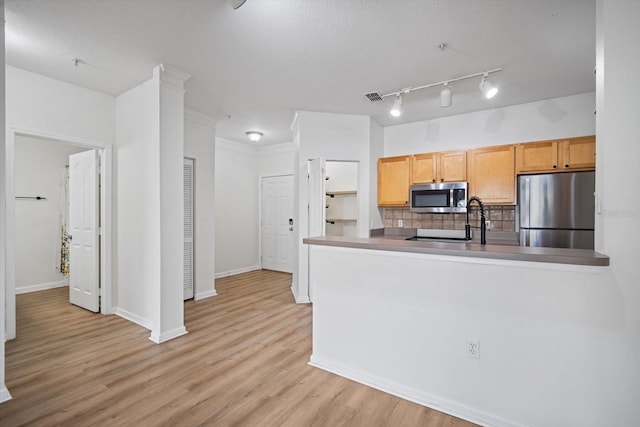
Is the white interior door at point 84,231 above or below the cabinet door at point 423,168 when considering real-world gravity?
below

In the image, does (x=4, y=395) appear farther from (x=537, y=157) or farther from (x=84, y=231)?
(x=537, y=157)

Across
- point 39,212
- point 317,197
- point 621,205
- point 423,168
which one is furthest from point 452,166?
point 39,212

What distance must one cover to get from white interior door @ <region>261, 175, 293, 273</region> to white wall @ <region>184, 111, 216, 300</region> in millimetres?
1880

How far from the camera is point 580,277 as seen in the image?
1.58 meters

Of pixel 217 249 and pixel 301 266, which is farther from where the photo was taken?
pixel 217 249

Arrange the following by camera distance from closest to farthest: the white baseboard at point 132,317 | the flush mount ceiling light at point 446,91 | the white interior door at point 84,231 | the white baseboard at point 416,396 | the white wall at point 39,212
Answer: the white baseboard at point 416,396
the flush mount ceiling light at point 446,91
the white baseboard at point 132,317
the white interior door at point 84,231
the white wall at point 39,212

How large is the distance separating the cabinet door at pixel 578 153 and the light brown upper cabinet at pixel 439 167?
1.11m

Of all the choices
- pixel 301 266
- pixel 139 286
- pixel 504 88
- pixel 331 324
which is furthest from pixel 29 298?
pixel 504 88

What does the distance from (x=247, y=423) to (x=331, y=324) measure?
0.92 m

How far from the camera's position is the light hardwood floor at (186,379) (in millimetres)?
1898

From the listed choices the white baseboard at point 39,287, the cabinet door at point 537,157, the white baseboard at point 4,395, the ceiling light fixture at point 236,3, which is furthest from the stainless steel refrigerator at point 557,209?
the white baseboard at point 39,287

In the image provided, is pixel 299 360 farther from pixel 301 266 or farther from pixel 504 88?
pixel 504 88

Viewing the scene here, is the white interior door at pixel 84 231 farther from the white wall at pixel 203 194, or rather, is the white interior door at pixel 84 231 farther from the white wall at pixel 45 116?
the white wall at pixel 203 194

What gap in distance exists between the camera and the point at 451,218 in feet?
14.8
